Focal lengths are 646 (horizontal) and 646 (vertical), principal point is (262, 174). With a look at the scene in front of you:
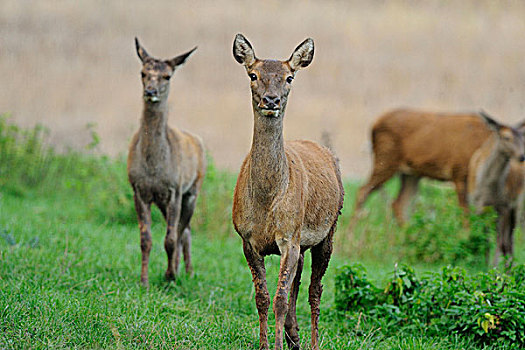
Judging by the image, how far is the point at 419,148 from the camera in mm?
13070

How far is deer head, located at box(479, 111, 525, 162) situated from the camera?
9906mm

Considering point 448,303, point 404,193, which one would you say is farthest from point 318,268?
point 404,193

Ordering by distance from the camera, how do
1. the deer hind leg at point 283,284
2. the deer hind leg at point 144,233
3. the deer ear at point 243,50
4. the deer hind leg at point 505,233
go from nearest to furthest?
the deer hind leg at point 283,284
the deer ear at point 243,50
the deer hind leg at point 144,233
the deer hind leg at point 505,233

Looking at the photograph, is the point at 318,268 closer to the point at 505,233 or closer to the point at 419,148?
the point at 505,233

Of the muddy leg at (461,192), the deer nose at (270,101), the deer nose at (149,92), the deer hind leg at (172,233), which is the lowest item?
the muddy leg at (461,192)

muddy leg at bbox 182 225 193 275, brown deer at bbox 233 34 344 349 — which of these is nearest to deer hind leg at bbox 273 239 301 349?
brown deer at bbox 233 34 344 349

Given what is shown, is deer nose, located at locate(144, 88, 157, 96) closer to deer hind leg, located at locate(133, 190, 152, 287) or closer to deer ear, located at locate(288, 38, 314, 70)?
deer hind leg, located at locate(133, 190, 152, 287)

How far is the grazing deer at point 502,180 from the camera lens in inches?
396

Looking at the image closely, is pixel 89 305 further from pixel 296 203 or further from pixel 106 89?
pixel 106 89

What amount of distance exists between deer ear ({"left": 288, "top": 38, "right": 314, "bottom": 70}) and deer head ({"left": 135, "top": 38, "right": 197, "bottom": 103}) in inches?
102

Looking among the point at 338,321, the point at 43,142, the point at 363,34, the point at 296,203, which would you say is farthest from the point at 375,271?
the point at 363,34

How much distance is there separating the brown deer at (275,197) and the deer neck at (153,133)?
2406 mm

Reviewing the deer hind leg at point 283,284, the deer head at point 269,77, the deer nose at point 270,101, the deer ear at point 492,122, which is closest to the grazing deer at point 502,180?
the deer ear at point 492,122

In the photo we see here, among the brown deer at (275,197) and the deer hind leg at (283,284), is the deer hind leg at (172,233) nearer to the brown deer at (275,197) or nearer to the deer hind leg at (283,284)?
the brown deer at (275,197)
